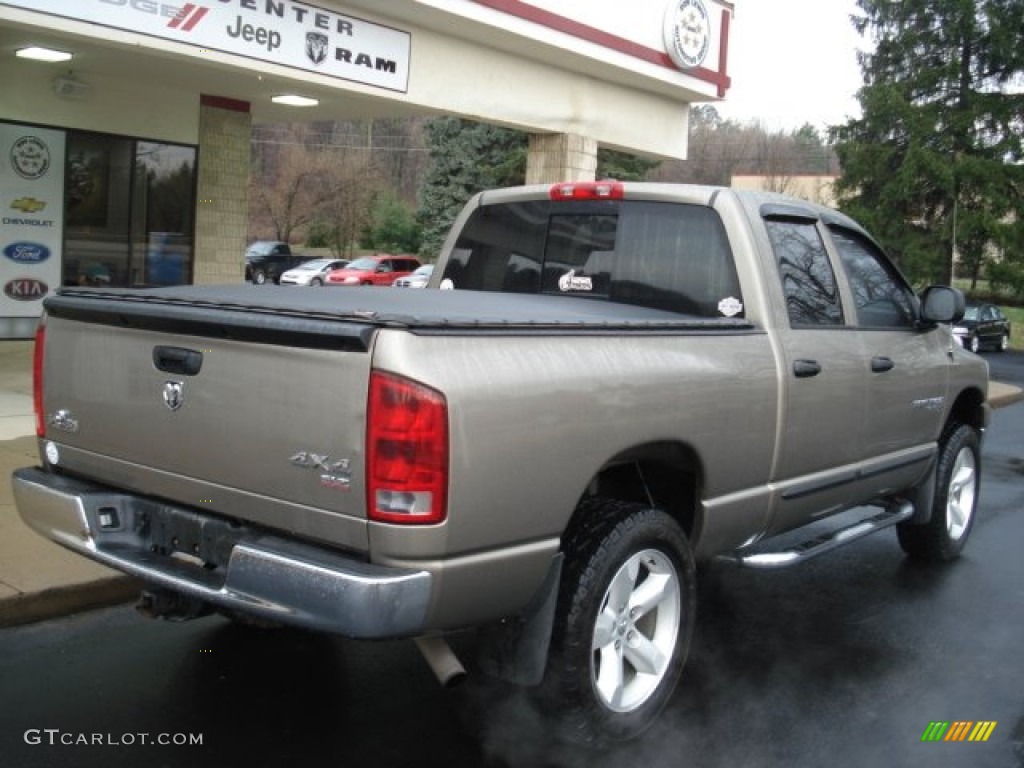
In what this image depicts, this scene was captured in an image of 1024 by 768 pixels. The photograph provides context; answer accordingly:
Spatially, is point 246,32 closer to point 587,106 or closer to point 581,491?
point 587,106

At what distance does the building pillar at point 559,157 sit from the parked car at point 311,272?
21.7 metres

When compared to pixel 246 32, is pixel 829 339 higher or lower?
lower

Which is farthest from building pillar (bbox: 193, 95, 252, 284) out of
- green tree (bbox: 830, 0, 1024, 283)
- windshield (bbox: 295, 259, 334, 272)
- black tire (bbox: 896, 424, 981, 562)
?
green tree (bbox: 830, 0, 1024, 283)

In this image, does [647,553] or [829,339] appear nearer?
[647,553]

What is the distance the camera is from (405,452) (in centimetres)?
291

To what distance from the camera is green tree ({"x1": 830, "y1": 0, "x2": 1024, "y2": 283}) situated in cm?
3481

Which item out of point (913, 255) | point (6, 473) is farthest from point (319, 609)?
point (913, 255)

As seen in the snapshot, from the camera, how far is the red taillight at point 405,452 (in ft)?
9.50

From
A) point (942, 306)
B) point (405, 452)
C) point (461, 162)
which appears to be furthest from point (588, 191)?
point (461, 162)

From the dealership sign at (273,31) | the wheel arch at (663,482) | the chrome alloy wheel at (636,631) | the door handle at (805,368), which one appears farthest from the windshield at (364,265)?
the chrome alloy wheel at (636,631)

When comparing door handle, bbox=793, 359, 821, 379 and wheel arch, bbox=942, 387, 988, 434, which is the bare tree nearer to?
wheel arch, bbox=942, 387, 988, 434

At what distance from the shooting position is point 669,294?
15.2 feet

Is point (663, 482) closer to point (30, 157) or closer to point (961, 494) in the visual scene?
point (961, 494)

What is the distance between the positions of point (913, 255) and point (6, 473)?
1342 inches
